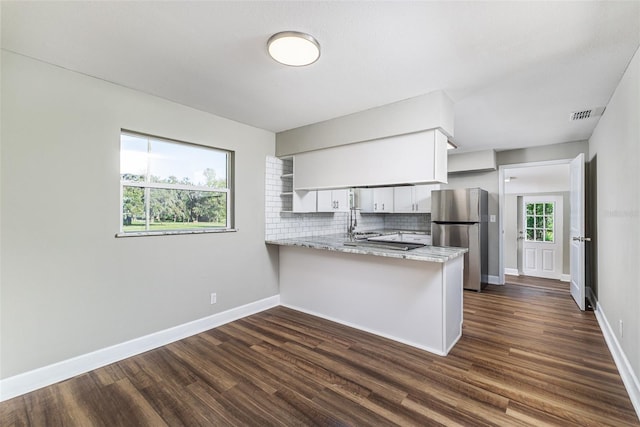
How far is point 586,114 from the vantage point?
319 centimetres

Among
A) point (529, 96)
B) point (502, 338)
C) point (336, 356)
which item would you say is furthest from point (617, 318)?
point (336, 356)

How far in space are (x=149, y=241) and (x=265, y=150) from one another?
1798mm

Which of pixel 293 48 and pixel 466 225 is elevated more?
pixel 293 48

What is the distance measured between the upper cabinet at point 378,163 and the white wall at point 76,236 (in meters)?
1.31

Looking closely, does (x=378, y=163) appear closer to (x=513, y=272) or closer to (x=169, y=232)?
(x=169, y=232)

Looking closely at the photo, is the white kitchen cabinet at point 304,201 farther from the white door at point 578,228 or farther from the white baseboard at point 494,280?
the white baseboard at point 494,280

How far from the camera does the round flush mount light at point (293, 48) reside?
177 centimetres

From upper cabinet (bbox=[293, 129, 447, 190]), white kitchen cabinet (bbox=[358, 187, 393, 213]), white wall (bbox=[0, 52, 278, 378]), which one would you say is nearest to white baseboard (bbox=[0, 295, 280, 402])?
white wall (bbox=[0, 52, 278, 378])

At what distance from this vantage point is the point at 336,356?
2.56m

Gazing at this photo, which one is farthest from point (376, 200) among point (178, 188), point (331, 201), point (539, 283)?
point (178, 188)

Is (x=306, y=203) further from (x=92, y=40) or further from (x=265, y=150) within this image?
(x=92, y=40)

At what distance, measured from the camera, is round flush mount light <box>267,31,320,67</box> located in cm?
177

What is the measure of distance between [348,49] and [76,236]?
8.23 feet

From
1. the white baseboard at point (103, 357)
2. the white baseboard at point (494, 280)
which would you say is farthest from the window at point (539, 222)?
the white baseboard at point (103, 357)
